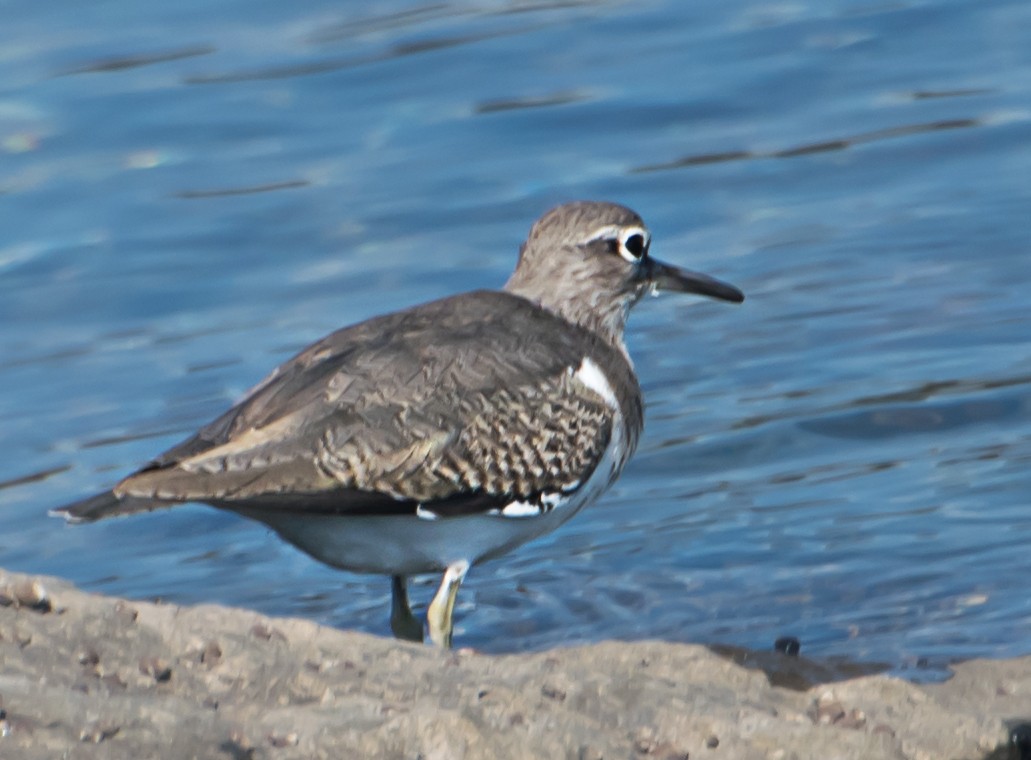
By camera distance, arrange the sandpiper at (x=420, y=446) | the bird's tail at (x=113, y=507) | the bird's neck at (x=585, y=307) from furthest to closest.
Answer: the bird's neck at (x=585, y=307)
the sandpiper at (x=420, y=446)
the bird's tail at (x=113, y=507)

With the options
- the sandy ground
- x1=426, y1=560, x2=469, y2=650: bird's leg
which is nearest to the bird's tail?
Answer: the sandy ground

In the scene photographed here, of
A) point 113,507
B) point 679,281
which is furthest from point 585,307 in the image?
point 113,507

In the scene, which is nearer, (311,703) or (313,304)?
(311,703)

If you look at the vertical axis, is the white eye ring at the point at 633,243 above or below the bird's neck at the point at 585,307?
above

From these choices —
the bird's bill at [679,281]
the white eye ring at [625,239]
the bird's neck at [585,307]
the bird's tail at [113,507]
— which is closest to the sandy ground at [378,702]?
the bird's tail at [113,507]

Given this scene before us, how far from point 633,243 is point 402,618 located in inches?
77.1

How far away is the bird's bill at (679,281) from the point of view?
8.87m

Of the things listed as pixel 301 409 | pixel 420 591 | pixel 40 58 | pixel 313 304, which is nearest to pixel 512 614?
pixel 420 591

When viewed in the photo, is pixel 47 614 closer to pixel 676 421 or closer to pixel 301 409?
pixel 301 409

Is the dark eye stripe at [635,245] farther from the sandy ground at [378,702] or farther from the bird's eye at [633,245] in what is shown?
the sandy ground at [378,702]

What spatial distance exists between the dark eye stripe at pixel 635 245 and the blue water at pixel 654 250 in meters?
1.28

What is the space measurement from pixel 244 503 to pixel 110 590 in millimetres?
2227

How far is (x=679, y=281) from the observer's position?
895 centimetres

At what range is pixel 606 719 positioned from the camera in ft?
17.0
